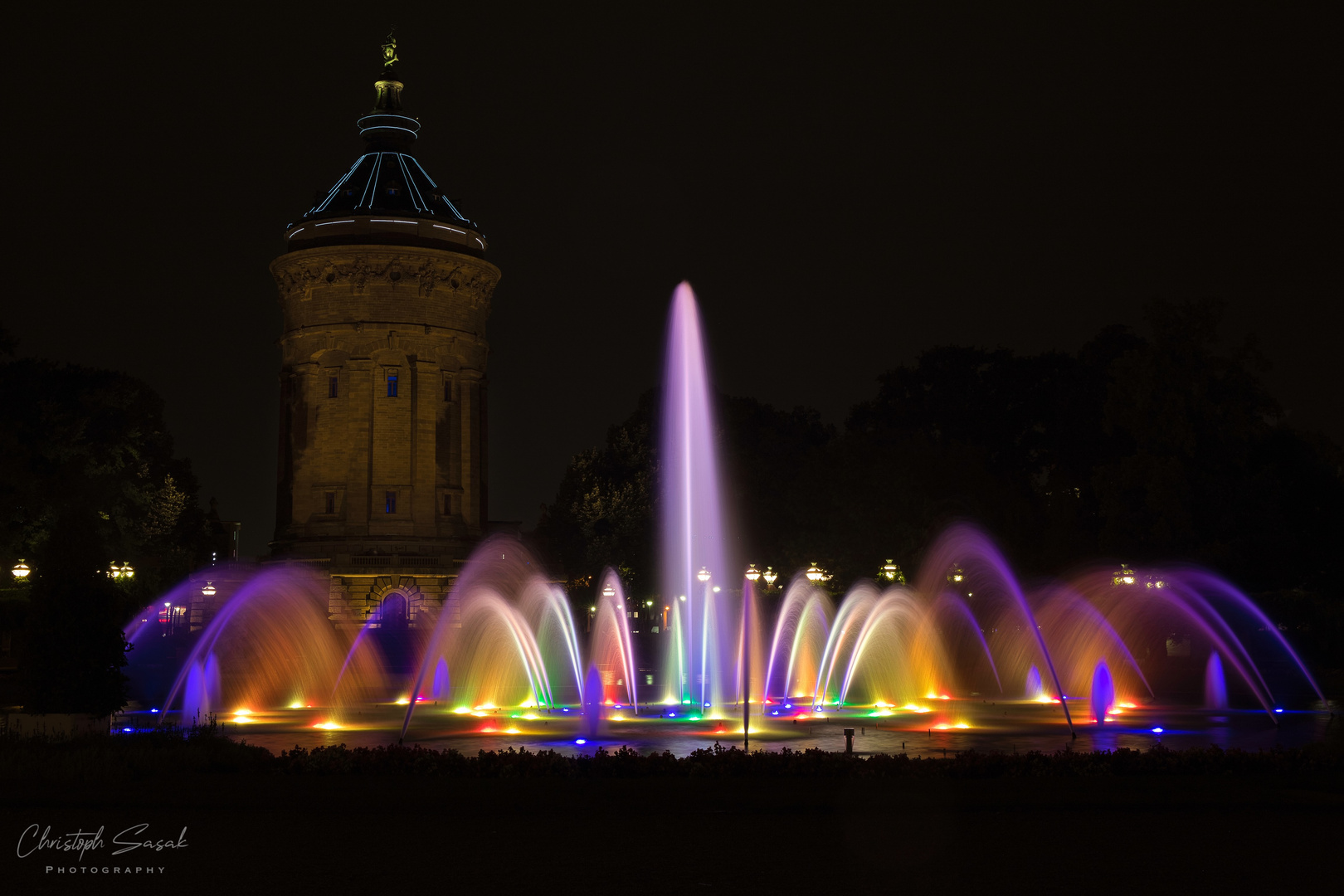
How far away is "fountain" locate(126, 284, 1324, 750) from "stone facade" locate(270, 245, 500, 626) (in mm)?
4089

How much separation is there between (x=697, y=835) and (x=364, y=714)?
54.8 feet

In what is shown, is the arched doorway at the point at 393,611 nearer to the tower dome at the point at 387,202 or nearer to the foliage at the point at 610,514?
the foliage at the point at 610,514

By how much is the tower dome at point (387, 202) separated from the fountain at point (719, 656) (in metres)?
18.5

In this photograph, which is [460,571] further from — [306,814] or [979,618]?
[306,814]

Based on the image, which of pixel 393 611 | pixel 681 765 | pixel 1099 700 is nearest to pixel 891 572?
pixel 1099 700

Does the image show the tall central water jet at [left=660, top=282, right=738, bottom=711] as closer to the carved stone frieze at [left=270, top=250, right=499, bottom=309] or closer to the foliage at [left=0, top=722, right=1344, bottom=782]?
the foliage at [left=0, top=722, right=1344, bottom=782]

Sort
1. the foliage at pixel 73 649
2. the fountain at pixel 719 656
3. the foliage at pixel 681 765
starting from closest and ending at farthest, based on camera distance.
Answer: the foliage at pixel 681 765, the foliage at pixel 73 649, the fountain at pixel 719 656

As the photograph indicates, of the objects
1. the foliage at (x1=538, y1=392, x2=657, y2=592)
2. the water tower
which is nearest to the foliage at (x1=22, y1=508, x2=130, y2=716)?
the foliage at (x1=538, y1=392, x2=657, y2=592)

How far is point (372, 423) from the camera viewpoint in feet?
214

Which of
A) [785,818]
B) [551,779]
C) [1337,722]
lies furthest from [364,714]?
[1337,722]

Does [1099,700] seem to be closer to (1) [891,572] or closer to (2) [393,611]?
(1) [891,572]

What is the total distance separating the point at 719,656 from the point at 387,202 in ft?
123

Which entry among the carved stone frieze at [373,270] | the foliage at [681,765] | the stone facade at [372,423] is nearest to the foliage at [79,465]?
the stone facade at [372,423]

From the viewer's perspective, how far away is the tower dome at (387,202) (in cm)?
6538
